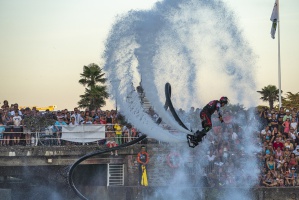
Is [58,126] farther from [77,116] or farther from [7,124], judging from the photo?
[7,124]

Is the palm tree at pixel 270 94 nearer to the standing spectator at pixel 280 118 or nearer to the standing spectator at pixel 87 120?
the standing spectator at pixel 280 118

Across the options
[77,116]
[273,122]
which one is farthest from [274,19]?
[77,116]

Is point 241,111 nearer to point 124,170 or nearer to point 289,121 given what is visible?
point 289,121

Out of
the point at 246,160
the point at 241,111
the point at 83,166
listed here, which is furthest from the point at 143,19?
the point at 83,166

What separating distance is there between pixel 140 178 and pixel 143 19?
496 inches

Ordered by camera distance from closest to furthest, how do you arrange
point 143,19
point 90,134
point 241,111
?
point 143,19
point 241,111
point 90,134

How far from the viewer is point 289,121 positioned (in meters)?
38.3

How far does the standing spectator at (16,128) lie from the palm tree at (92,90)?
1958 centimetres

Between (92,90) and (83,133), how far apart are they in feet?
78.8

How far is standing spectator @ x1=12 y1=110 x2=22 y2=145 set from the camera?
38688mm

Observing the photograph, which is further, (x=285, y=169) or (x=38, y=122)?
(x=38, y=122)

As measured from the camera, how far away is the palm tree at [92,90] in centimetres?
6225

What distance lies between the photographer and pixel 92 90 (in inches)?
2495

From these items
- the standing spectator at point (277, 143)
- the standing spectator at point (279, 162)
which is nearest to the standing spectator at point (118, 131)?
the standing spectator at point (277, 143)
